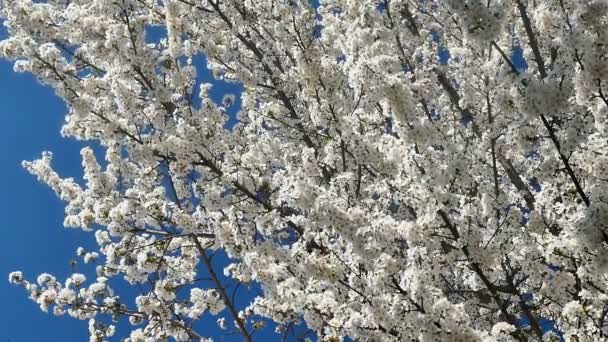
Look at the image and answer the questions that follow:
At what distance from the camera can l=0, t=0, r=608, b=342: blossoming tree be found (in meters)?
6.14

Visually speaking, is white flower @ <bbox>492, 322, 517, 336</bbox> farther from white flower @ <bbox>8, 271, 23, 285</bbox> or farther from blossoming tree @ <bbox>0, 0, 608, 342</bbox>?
white flower @ <bbox>8, 271, 23, 285</bbox>

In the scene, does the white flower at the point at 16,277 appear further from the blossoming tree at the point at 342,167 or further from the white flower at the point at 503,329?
the white flower at the point at 503,329

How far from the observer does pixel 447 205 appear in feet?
22.9

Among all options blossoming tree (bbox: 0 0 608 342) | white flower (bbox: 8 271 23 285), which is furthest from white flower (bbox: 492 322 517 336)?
white flower (bbox: 8 271 23 285)

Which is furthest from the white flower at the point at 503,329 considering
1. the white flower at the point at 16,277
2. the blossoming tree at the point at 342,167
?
the white flower at the point at 16,277

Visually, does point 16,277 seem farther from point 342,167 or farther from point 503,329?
point 503,329

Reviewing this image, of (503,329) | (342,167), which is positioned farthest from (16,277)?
(503,329)

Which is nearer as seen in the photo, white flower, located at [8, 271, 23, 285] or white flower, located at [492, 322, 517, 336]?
white flower, located at [492, 322, 517, 336]

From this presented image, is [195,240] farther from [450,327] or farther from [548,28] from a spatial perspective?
[548,28]

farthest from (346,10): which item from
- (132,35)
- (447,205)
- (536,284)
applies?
(536,284)

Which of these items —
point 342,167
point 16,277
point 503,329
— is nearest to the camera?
point 503,329

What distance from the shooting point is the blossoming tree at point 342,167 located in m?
6.14

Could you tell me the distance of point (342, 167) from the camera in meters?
8.43

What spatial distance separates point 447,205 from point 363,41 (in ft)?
9.08
